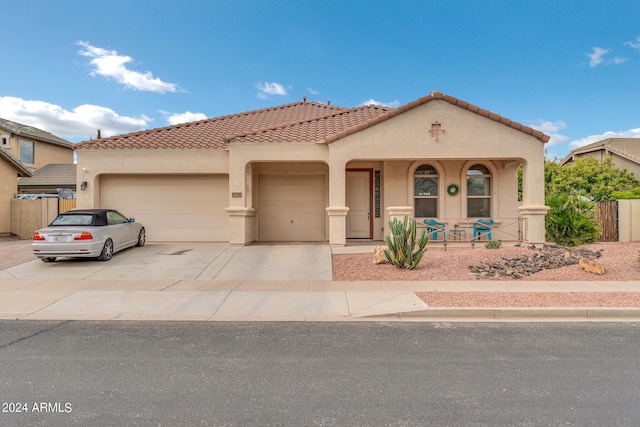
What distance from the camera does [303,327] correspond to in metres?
6.18

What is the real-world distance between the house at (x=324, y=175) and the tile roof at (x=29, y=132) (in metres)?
17.5

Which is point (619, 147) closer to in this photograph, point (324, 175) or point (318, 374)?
point (324, 175)

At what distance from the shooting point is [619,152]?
92.3 feet

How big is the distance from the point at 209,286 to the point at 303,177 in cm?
756

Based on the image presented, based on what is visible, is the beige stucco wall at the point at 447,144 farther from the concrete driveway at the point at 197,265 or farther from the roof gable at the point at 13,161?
the roof gable at the point at 13,161

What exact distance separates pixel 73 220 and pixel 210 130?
263 inches

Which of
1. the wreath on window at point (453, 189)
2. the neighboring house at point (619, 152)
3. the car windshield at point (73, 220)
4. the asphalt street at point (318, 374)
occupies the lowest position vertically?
the asphalt street at point (318, 374)

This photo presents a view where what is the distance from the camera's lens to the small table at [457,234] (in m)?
14.1

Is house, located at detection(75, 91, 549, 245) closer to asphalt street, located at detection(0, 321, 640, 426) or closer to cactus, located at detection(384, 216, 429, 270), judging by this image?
cactus, located at detection(384, 216, 429, 270)

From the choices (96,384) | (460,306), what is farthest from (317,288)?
(96,384)

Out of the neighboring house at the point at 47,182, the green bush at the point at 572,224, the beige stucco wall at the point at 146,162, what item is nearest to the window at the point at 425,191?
the green bush at the point at 572,224

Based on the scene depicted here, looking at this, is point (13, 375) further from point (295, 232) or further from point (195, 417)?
point (295, 232)

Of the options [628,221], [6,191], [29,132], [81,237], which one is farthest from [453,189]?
[29,132]

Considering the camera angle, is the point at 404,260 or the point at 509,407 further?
the point at 404,260
